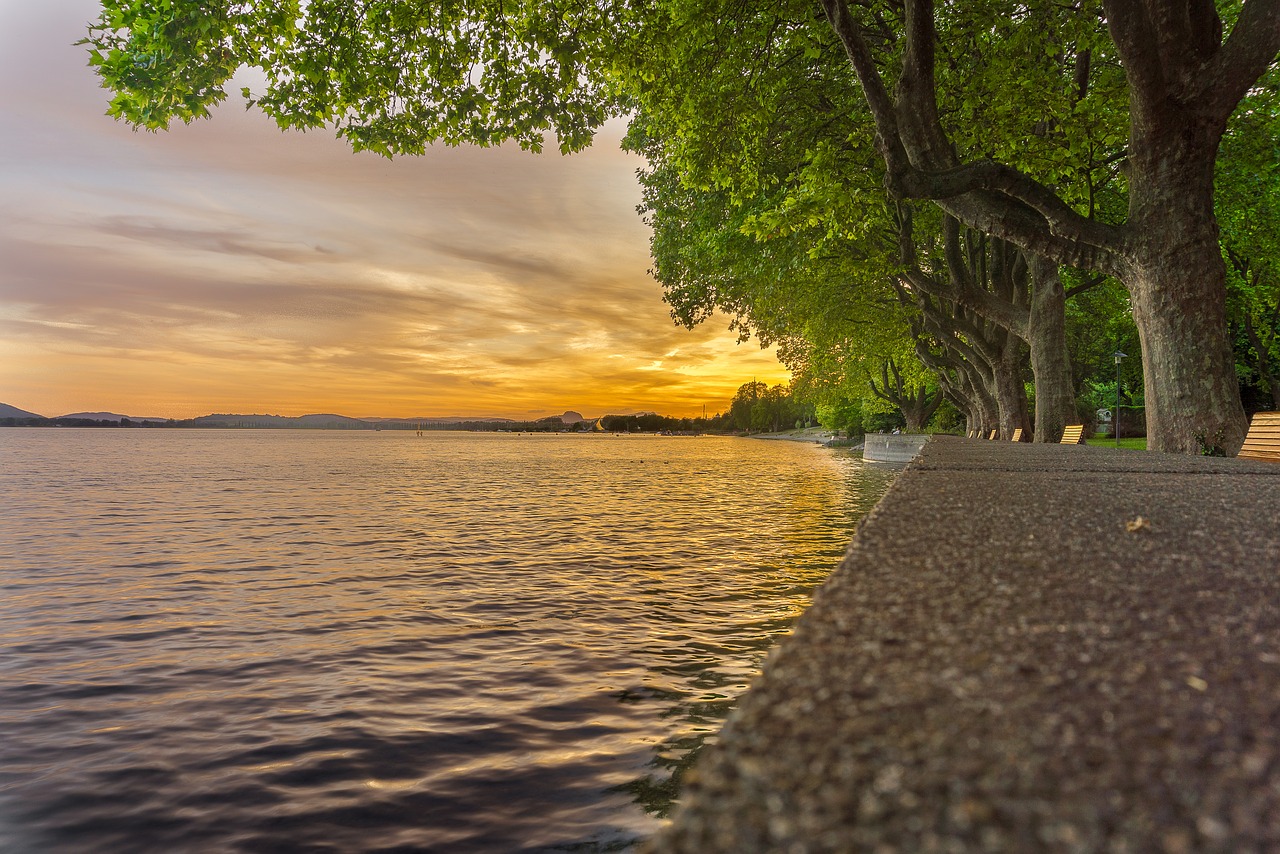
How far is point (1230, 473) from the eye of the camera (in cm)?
551

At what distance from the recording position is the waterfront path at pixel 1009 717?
2.46 ft

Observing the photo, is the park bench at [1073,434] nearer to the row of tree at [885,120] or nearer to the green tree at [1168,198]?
the row of tree at [885,120]

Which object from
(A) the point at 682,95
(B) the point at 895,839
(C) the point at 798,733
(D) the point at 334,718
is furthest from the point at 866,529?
(A) the point at 682,95

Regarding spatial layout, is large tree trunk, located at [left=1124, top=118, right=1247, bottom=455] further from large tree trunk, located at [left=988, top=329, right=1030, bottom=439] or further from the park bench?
large tree trunk, located at [left=988, top=329, right=1030, bottom=439]

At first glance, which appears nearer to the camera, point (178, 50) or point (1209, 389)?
point (178, 50)

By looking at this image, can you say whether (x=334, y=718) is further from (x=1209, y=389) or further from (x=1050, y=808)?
(x=1209, y=389)

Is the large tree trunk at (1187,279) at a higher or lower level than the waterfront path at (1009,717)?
higher

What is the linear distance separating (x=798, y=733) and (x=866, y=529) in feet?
5.52

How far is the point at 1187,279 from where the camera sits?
10609 mm

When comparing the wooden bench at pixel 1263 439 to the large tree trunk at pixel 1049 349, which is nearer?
the wooden bench at pixel 1263 439

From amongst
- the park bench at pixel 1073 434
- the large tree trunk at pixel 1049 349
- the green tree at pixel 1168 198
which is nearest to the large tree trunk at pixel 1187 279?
the green tree at pixel 1168 198

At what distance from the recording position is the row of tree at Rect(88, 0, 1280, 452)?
10.5 m

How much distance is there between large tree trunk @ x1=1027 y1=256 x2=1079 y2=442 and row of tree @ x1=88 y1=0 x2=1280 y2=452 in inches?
2.6

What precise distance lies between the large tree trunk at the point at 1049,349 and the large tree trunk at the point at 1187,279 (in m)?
7.87
